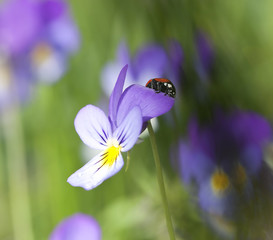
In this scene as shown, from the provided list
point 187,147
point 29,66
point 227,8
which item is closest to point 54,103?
point 29,66

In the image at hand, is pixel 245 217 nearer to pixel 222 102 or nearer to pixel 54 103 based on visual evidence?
pixel 222 102

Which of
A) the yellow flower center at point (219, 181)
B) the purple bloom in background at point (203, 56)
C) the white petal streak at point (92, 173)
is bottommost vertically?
the yellow flower center at point (219, 181)

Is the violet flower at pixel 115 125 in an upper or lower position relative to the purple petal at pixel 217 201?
upper

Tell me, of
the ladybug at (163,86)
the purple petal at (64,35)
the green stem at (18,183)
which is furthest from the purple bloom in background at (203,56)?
the purple petal at (64,35)

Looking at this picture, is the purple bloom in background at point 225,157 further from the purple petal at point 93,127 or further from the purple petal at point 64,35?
the purple petal at point 64,35

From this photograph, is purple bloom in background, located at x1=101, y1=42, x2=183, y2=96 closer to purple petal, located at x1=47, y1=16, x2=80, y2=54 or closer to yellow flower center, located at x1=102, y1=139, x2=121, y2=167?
purple petal, located at x1=47, y1=16, x2=80, y2=54

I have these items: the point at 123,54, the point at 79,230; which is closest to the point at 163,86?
the point at 79,230

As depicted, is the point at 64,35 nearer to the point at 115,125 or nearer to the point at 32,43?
the point at 32,43
